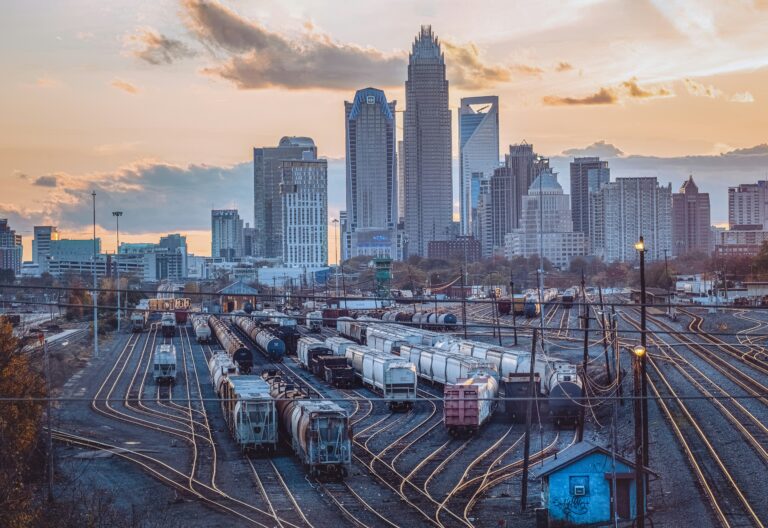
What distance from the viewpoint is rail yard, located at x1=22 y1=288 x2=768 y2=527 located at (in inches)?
945

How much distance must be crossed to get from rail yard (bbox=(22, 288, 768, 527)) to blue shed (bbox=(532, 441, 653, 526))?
744 millimetres

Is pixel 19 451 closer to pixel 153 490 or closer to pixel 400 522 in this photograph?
pixel 153 490

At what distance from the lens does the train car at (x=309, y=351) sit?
172 feet

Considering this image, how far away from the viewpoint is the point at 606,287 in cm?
15012

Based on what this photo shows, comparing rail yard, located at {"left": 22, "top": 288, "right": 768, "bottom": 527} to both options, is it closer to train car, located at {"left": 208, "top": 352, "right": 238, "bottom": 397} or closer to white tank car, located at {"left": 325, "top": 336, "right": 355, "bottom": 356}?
train car, located at {"left": 208, "top": 352, "right": 238, "bottom": 397}

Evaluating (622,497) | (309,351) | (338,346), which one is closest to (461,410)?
(622,497)

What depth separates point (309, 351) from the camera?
5309cm

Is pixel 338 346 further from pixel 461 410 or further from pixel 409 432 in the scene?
pixel 461 410

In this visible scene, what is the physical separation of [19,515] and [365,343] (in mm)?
48655

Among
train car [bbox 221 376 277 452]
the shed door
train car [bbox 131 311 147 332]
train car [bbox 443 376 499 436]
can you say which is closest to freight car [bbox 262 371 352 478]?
train car [bbox 221 376 277 452]

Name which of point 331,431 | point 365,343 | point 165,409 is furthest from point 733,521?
point 365,343

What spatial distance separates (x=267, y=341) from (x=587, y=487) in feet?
129

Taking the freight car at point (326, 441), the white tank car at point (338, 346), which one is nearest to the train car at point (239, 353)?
the white tank car at point (338, 346)

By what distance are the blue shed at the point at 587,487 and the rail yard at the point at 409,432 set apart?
2.44 feet
